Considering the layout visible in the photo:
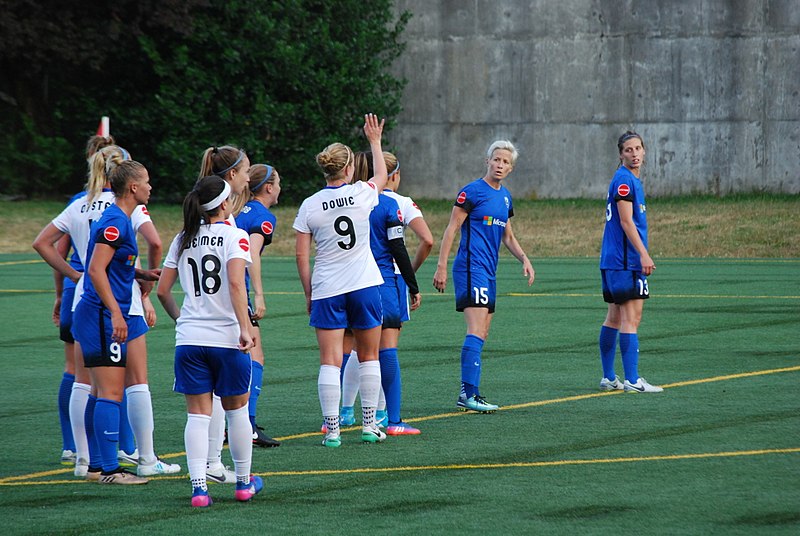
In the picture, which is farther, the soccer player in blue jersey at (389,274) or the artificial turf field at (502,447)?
the soccer player in blue jersey at (389,274)

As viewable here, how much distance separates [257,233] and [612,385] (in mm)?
3571

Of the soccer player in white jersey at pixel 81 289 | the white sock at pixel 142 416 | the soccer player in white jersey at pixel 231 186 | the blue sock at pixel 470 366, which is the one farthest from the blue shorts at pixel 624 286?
the white sock at pixel 142 416

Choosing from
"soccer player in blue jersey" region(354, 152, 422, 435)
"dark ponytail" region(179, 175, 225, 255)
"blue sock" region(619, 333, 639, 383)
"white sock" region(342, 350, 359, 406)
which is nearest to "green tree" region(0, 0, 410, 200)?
"blue sock" region(619, 333, 639, 383)

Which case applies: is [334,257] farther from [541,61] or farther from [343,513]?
[541,61]

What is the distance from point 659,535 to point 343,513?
160cm

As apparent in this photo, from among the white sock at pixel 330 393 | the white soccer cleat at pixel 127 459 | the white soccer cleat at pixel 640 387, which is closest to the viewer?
the white soccer cleat at pixel 127 459

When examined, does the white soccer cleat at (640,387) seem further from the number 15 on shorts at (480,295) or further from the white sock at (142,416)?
the white sock at (142,416)

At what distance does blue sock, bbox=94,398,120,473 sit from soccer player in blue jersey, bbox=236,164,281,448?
4.08ft

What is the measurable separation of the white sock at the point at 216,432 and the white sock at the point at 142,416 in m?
0.43

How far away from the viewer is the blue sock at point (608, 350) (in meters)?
10.6

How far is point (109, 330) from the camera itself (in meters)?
7.34

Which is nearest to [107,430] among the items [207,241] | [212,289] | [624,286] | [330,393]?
[212,289]

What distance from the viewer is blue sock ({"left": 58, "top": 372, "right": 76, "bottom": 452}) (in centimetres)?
823

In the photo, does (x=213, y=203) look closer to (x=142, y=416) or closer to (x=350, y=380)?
(x=142, y=416)
